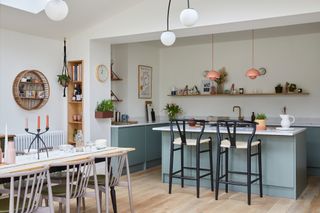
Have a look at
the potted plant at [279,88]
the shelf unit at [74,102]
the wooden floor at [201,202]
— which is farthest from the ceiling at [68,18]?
the potted plant at [279,88]

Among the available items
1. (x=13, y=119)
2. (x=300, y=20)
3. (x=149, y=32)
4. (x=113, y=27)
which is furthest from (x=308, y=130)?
(x=13, y=119)

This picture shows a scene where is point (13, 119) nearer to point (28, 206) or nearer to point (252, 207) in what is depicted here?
point (28, 206)

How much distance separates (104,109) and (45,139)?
1.07 m

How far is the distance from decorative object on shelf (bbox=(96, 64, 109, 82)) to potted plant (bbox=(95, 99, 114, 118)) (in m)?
0.40

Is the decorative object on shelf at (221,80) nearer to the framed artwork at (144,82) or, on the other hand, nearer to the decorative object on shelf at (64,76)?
the framed artwork at (144,82)

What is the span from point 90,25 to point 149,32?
1.09 m

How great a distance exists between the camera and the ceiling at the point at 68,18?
204 inches

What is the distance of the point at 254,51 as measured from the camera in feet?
25.0

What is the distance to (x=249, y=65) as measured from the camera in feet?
25.2

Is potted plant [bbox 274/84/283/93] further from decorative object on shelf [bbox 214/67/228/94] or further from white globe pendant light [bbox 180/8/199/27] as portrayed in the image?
white globe pendant light [bbox 180/8/199/27]

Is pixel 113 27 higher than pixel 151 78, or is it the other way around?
pixel 113 27

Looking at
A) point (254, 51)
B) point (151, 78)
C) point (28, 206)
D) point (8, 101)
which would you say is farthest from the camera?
point (151, 78)

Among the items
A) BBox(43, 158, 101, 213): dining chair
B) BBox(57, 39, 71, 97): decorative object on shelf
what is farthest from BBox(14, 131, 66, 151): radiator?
BBox(43, 158, 101, 213): dining chair

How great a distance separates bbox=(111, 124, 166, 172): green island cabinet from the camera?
21.6 feet
